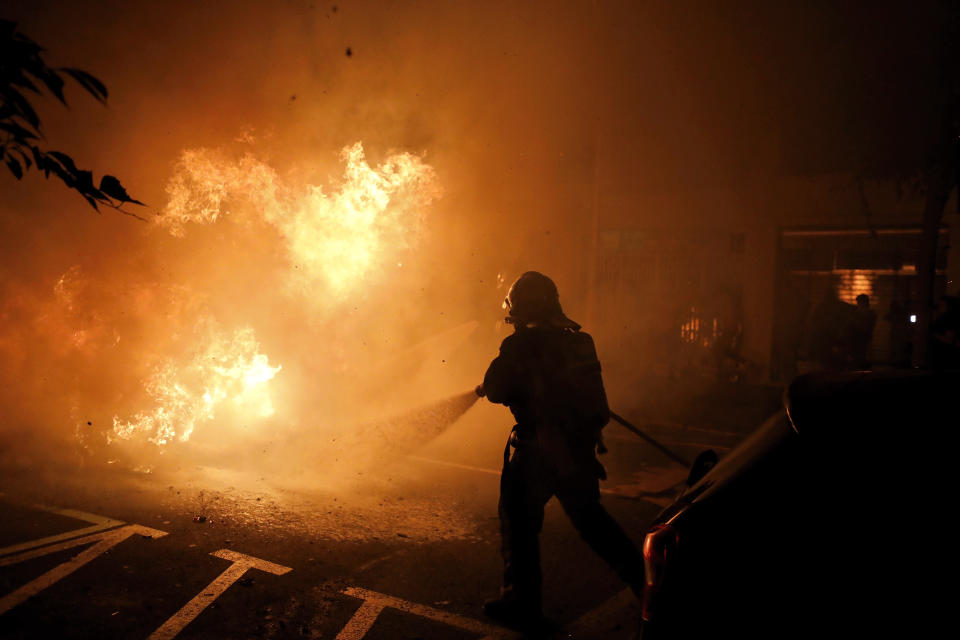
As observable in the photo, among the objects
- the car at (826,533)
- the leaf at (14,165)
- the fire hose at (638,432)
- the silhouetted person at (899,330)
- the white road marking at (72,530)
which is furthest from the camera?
the silhouetted person at (899,330)

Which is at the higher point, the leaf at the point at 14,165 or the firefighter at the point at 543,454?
the leaf at the point at 14,165

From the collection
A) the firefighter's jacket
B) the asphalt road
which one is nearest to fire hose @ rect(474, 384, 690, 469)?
the firefighter's jacket

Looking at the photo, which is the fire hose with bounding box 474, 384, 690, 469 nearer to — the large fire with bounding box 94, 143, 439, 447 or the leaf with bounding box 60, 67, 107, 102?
the leaf with bounding box 60, 67, 107, 102

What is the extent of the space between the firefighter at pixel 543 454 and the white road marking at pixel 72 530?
2.87m

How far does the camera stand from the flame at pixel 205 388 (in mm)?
6859

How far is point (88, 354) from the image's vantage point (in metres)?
7.37

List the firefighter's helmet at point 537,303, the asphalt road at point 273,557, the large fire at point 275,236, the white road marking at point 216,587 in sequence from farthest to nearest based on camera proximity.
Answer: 1. the large fire at point 275,236
2. the firefighter's helmet at point 537,303
3. the asphalt road at point 273,557
4. the white road marking at point 216,587

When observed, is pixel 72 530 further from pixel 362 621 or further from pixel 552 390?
pixel 552 390

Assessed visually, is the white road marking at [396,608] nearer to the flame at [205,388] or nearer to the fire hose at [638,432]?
the fire hose at [638,432]

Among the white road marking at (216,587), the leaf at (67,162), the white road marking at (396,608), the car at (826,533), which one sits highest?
the leaf at (67,162)

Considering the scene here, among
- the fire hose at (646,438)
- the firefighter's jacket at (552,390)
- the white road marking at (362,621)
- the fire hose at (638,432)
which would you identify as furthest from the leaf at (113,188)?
the fire hose at (646,438)

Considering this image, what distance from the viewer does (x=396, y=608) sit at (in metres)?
3.78

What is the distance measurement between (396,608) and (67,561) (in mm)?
2094

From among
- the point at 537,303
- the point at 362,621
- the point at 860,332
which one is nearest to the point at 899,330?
the point at 860,332
